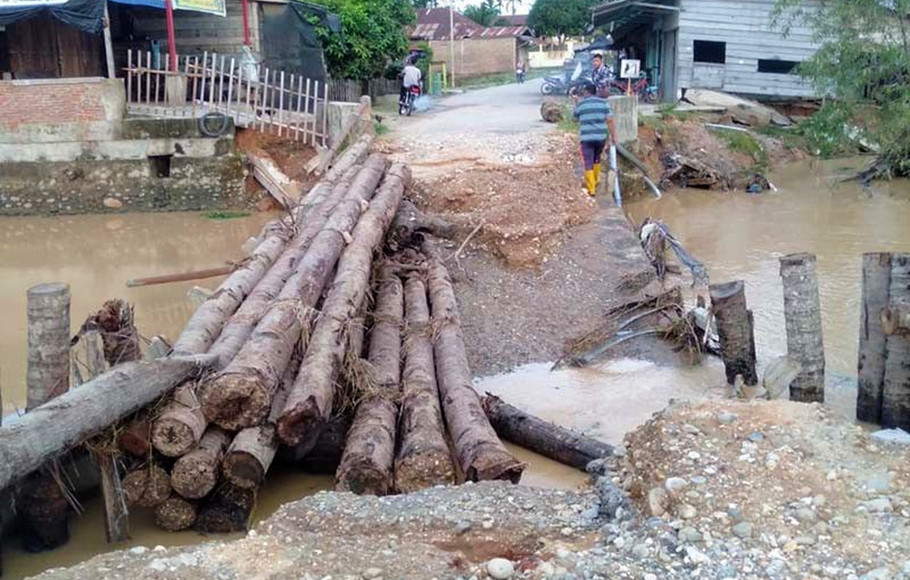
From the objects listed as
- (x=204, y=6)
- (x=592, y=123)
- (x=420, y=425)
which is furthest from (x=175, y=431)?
(x=204, y=6)

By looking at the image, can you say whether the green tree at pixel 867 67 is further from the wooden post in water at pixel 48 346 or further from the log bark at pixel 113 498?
the log bark at pixel 113 498

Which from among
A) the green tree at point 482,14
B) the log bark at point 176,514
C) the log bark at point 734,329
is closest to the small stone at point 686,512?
the log bark at point 176,514

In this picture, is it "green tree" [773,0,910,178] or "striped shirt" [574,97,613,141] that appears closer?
"green tree" [773,0,910,178]

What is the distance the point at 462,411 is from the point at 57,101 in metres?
13.1

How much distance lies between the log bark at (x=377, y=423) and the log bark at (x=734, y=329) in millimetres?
2966

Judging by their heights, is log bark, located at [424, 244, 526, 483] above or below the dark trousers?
below

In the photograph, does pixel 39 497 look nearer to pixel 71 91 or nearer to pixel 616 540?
pixel 616 540

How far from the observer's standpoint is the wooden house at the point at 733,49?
25125mm

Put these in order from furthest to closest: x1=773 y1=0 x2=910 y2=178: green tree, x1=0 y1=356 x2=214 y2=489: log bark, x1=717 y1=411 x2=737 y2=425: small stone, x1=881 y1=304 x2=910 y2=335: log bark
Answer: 1. x1=773 y1=0 x2=910 y2=178: green tree
2. x1=881 y1=304 x2=910 y2=335: log bark
3. x1=717 y1=411 x2=737 y2=425: small stone
4. x1=0 y1=356 x2=214 y2=489: log bark

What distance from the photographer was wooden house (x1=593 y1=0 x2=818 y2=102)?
25.1m

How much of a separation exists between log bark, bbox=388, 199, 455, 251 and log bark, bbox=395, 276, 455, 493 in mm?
3087

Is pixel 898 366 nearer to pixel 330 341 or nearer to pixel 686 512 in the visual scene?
pixel 686 512

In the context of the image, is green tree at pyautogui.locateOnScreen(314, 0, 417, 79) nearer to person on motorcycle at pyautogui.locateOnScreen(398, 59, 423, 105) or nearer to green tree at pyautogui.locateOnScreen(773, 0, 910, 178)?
person on motorcycle at pyautogui.locateOnScreen(398, 59, 423, 105)

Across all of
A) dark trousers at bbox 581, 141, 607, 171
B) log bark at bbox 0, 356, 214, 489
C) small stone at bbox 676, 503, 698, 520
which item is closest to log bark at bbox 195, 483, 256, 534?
log bark at bbox 0, 356, 214, 489
